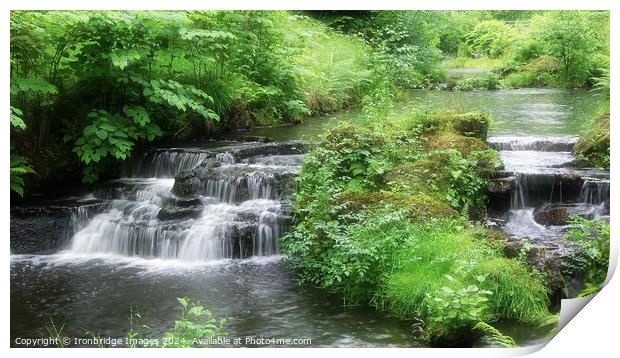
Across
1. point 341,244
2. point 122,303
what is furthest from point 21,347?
point 341,244

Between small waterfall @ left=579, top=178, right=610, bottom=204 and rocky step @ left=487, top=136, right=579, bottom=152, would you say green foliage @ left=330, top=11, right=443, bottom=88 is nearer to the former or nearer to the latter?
rocky step @ left=487, top=136, right=579, bottom=152

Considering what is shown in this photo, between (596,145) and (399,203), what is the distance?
168cm

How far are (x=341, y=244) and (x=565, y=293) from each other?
5.06 ft

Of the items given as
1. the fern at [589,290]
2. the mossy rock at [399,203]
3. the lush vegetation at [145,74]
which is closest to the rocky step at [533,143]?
the mossy rock at [399,203]

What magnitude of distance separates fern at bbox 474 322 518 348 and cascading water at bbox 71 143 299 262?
1.77 metres

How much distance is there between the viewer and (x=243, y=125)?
7008 millimetres

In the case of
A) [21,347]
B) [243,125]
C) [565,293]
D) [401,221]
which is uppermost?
[243,125]

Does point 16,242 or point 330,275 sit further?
point 16,242

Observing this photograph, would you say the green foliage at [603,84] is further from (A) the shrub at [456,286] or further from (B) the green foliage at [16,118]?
(B) the green foliage at [16,118]

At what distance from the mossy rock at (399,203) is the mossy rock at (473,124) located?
0.91 meters

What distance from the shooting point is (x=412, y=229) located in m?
5.14
